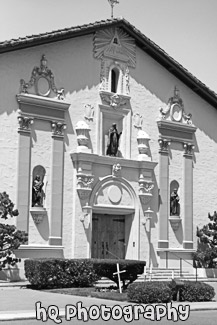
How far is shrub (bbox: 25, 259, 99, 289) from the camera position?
24969mm

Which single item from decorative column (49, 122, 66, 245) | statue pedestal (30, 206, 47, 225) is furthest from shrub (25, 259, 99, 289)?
decorative column (49, 122, 66, 245)

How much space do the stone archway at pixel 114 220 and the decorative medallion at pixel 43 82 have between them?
459 centimetres

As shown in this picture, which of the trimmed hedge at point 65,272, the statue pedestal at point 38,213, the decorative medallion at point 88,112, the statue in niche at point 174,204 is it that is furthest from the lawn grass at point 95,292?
the statue in niche at point 174,204

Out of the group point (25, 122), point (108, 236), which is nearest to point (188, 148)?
point (108, 236)

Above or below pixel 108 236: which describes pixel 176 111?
above

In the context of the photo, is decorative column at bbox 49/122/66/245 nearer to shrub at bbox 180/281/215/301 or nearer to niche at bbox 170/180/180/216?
niche at bbox 170/180/180/216

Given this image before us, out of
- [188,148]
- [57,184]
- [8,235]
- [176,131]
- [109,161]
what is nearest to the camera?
[8,235]

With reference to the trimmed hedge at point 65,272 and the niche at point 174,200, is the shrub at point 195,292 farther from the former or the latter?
the niche at point 174,200

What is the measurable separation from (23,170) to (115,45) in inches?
320

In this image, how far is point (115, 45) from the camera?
3272cm

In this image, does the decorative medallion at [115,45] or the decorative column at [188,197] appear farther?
the decorative column at [188,197]

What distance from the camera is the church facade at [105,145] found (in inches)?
1141

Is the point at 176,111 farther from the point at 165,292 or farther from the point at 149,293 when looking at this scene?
the point at 149,293

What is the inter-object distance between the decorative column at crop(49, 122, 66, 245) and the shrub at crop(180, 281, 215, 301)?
30.6 feet
